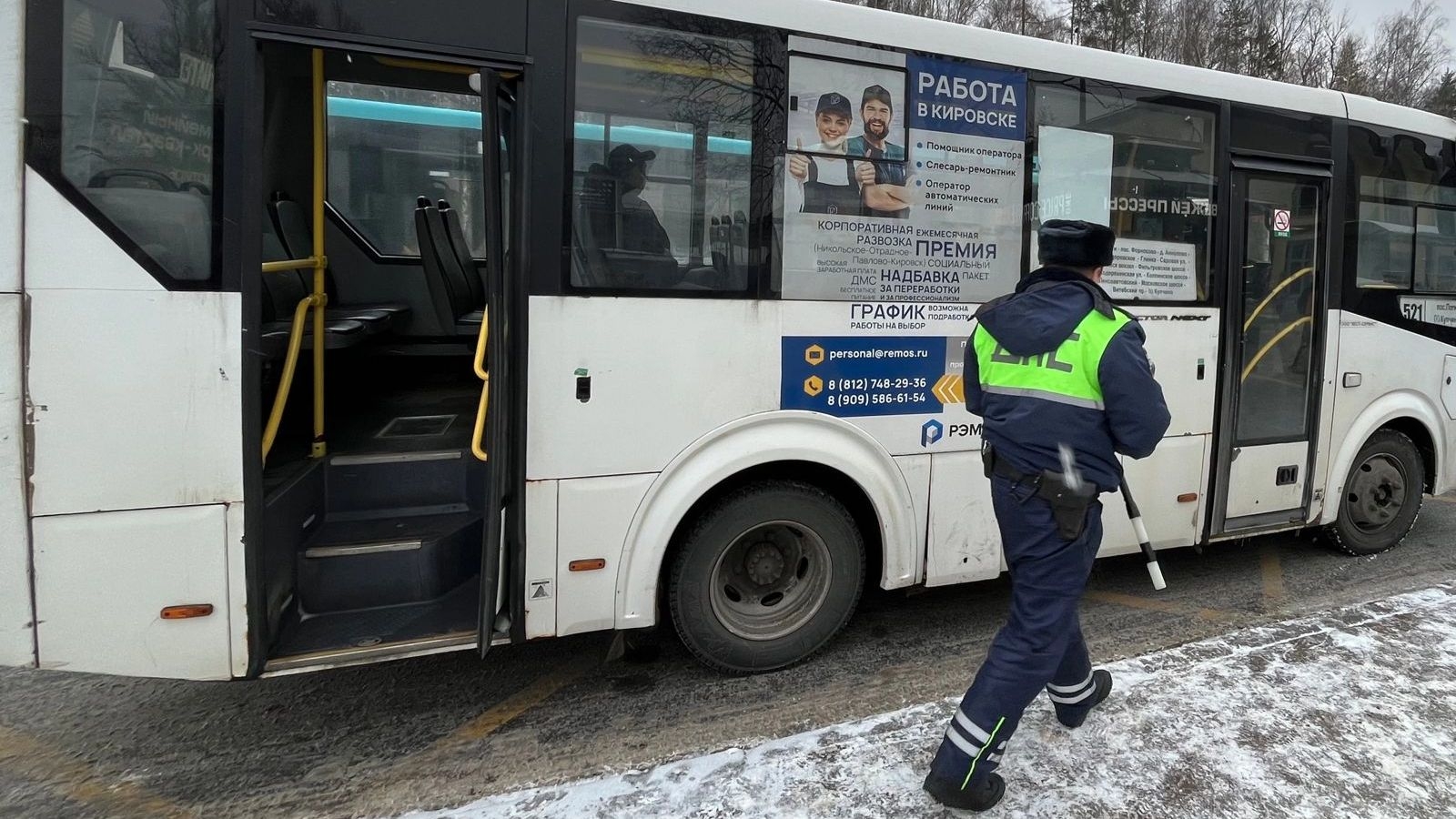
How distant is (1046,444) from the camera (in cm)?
252

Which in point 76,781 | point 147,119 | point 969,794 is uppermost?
point 147,119

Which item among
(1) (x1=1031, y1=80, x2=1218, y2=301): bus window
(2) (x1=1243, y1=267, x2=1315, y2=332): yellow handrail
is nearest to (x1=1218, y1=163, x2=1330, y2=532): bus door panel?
(2) (x1=1243, y1=267, x2=1315, y2=332): yellow handrail

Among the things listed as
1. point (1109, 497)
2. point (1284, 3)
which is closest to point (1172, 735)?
point (1109, 497)

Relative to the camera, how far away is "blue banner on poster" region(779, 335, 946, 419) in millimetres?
3379

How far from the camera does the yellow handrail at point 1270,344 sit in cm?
445

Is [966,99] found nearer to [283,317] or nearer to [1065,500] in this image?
[1065,500]

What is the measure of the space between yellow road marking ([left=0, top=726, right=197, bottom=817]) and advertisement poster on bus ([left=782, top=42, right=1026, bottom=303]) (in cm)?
291

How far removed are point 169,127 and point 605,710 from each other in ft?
8.56

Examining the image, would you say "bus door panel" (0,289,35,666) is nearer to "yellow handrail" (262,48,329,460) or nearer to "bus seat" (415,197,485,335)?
"yellow handrail" (262,48,329,460)

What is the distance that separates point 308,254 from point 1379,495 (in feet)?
22.6

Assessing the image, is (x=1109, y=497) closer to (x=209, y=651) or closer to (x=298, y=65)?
(x=209, y=651)

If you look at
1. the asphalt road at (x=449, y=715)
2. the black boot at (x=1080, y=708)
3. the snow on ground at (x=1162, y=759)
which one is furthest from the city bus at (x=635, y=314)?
the black boot at (x=1080, y=708)

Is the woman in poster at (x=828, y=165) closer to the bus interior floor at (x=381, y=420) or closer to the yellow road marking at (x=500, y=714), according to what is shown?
the bus interior floor at (x=381, y=420)

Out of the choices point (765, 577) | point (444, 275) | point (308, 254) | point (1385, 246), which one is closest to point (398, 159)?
point (308, 254)
